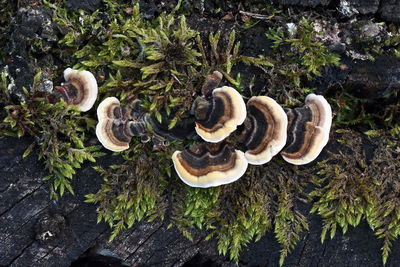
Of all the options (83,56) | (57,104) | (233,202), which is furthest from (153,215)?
(83,56)

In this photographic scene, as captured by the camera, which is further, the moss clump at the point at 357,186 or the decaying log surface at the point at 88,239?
the moss clump at the point at 357,186

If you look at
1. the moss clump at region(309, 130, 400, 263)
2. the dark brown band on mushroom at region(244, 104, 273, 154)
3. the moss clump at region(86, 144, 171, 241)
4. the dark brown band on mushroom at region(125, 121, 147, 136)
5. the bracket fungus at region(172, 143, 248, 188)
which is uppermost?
the dark brown band on mushroom at region(125, 121, 147, 136)

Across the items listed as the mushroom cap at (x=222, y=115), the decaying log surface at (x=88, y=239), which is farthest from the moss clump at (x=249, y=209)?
the mushroom cap at (x=222, y=115)

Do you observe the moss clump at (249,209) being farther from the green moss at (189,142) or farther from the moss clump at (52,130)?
the moss clump at (52,130)

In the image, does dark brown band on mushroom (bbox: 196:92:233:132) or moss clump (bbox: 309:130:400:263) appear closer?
dark brown band on mushroom (bbox: 196:92:233:132)

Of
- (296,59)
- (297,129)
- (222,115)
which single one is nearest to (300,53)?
(296,59)

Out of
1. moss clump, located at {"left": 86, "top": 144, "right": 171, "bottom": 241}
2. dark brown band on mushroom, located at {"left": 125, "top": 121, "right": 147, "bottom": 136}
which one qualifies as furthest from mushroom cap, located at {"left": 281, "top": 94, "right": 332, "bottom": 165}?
dark brown band on mushroom, located at {"left": 125, "top": 121, "right": 147, "bottom": 136}

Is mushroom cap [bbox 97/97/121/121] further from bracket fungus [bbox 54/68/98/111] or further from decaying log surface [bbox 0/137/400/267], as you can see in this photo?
decaying log surface [bbox 0/137/400/267]

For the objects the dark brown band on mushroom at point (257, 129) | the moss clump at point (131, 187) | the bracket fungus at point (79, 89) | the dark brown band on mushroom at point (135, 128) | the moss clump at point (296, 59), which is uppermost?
the bracket fungus at point (79, 89)
